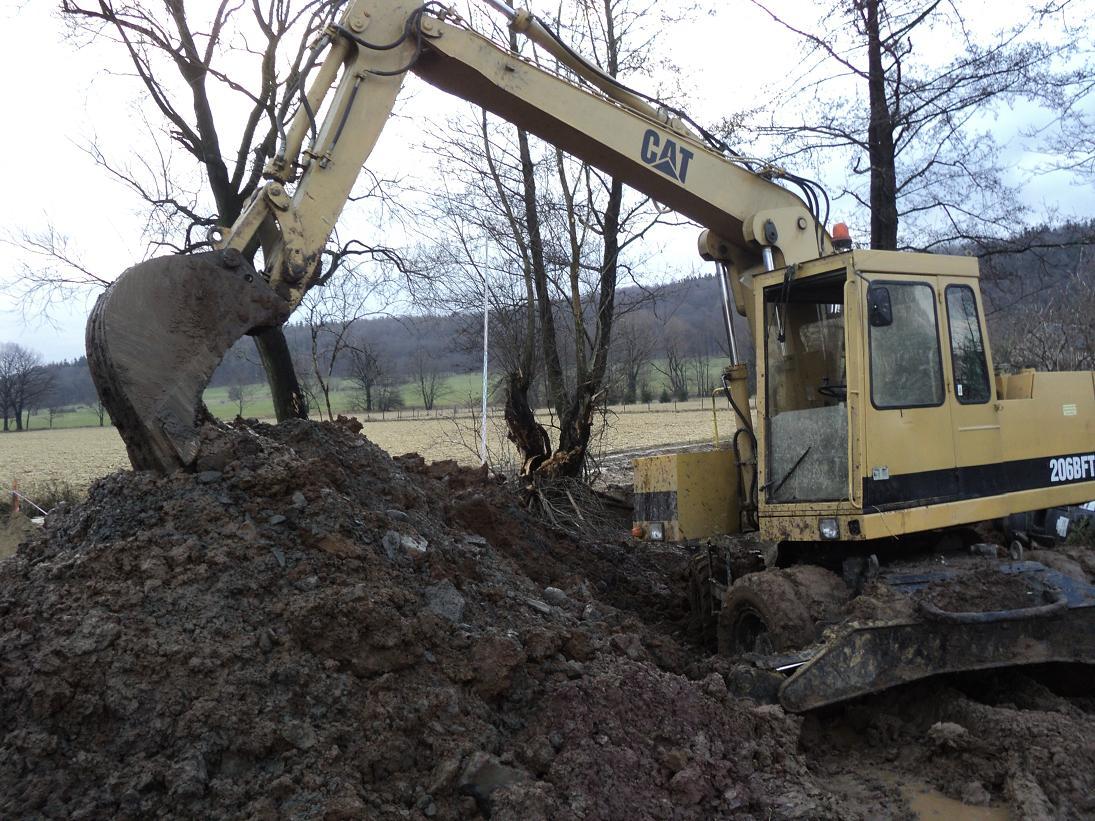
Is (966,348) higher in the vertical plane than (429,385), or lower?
lower

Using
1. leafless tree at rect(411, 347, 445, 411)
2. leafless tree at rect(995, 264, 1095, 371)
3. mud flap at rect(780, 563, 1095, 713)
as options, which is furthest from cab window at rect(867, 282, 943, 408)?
leafless tree at rect(411, 347, 445, 411)

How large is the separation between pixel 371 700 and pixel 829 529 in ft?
9.41

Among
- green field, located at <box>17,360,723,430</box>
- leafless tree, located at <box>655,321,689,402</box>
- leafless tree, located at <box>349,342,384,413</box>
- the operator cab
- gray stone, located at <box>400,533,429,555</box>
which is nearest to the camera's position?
gray stone, located at <box>400,533,429,555</box>

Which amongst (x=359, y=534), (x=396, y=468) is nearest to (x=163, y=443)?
(x=359, y=534)

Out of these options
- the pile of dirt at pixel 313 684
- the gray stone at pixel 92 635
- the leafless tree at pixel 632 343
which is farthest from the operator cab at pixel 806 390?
the leafless tree at pixel 632 343

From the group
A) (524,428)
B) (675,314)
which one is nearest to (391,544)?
(524,428)

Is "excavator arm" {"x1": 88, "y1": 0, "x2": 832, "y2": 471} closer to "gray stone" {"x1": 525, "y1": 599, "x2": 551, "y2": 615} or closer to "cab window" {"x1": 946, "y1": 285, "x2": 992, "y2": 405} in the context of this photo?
"cab window" {"x1": 946, "y1": 285, "x2": 992, "y2": 405}

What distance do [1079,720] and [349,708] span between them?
151 inches

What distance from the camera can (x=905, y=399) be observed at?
5.18 metres

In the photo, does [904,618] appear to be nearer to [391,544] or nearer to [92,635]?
[391,544]

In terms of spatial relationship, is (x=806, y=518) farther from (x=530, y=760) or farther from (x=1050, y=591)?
(x=530, y=760)

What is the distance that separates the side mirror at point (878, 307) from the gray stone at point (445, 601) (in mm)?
2879

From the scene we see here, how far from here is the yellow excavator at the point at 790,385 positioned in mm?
4598

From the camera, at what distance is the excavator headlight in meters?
5.11
